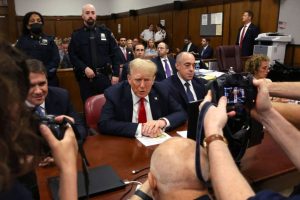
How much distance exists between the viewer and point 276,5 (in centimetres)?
693

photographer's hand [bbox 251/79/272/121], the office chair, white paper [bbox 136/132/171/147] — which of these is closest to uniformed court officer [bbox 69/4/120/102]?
the office chair

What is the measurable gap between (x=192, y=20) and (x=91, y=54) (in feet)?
20.7

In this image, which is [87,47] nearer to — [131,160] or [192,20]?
[131,160]

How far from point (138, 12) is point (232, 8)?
197 inches

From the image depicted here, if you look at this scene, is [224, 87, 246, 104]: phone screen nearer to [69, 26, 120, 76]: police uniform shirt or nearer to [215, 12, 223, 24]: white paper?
[69, 26, 120, 76]: police uniform shirt

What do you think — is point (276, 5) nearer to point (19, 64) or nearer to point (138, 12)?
point (138, 12)

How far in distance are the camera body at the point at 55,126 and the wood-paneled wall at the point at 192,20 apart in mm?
6504

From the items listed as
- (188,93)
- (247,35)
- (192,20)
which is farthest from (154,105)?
(192,20)

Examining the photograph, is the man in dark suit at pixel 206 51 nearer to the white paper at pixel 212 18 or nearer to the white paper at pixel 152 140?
the white paper at pixel 212 18

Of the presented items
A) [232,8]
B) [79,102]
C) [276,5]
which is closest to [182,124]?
[79,102]

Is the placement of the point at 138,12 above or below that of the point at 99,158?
above

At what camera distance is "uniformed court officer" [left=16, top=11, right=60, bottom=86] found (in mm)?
3869

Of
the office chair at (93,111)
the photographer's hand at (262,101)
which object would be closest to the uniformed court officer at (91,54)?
the office chair at (93,111)

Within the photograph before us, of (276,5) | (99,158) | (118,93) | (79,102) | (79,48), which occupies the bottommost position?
(79,102)
